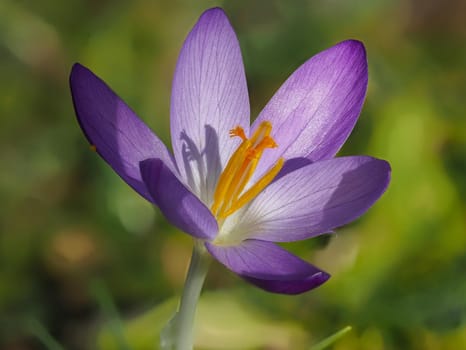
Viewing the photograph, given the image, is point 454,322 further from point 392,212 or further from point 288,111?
point 288,111

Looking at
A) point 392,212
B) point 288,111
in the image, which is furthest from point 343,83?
point 392,212

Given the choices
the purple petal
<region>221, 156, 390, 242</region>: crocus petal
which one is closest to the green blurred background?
<region>221, 156, 390, 242</region>: crocus petal

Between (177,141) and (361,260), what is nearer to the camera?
(177,141)

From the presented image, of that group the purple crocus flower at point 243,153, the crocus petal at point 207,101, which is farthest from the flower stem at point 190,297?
the crocus petal at point 207,101

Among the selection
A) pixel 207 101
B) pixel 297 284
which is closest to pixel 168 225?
pixel 207 101

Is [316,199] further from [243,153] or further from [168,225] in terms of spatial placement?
[168,225]

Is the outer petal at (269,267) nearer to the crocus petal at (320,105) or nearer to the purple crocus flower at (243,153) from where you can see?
the purple crocus flower at (243,153)
